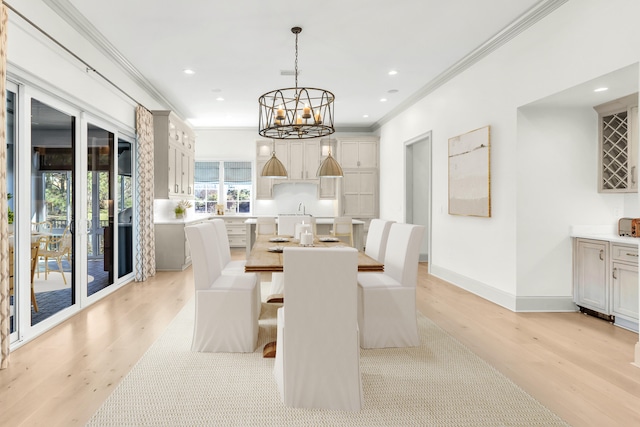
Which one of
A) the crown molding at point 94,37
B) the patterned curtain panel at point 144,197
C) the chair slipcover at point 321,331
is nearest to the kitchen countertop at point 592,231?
the chair slipcover at point 321,331

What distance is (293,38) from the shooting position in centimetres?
409

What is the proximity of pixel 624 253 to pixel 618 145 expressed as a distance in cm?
108

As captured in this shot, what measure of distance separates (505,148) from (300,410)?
3399mm

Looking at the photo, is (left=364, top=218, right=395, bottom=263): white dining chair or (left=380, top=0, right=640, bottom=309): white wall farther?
(left=364, top=218, right=395, bottom=263): white dining chair

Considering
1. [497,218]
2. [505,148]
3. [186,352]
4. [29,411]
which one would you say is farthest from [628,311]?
[29,411]

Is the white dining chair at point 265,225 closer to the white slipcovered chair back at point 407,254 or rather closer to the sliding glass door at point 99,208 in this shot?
the sliding glass door at point 99,208

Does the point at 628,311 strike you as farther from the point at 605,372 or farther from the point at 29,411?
the point at 29,411

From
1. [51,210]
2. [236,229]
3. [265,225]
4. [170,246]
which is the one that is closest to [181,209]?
[170,246]

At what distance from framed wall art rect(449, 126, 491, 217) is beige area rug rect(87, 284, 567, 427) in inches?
82.9

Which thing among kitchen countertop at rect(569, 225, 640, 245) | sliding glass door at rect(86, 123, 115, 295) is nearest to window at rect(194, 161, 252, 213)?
sliding glass door at rect(86, 123, 115, 295)

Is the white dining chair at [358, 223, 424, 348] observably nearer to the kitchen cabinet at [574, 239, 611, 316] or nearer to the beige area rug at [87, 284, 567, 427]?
the beige area rug at [87, 284, 567, 427]

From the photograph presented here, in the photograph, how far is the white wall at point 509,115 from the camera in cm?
295

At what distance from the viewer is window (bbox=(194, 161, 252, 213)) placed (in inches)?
352

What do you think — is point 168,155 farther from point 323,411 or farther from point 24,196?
point 323,411
